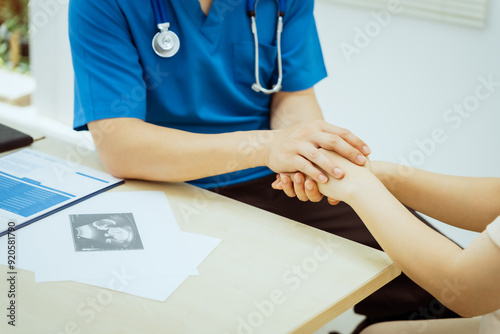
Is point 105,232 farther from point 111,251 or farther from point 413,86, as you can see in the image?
point 413,86

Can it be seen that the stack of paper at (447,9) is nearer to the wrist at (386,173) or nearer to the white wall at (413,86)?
the white wall at (413,86)

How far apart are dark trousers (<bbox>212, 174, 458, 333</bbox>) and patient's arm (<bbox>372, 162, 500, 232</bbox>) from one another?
160 mm

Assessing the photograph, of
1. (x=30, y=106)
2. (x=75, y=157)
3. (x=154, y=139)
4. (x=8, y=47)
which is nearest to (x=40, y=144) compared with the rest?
(x=75, y=157)

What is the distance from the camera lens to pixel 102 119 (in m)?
1.13

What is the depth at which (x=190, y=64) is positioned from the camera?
1.23m

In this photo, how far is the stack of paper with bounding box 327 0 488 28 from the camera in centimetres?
A: 179

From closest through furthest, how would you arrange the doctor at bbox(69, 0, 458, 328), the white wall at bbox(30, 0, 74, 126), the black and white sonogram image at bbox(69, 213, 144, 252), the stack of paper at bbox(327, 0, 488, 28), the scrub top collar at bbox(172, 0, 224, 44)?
the black and white sonogram image at bbox(69, 213, 144, 252) < the doctor at bbox(69, 0, 458, 328) < the scrub top collar at bbox(172, 0, 224, 44) < the stack of paper at bbox(327, 0, 488, 28) < the white wall at bbox(30, 0, 74, 126)

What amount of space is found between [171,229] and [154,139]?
251mm

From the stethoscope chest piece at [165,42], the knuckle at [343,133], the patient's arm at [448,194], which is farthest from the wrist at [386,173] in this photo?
the stethoscope chest piece at [165,42]

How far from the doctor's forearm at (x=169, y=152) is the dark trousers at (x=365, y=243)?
198 millimetres

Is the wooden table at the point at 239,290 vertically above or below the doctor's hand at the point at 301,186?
below

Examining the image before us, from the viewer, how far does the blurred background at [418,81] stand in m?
1.84

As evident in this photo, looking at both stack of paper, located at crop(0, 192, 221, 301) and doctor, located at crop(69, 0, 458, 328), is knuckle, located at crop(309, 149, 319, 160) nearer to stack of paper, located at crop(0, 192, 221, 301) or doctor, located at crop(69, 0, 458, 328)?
doctor, located at crop(69, 0, 458, 328)

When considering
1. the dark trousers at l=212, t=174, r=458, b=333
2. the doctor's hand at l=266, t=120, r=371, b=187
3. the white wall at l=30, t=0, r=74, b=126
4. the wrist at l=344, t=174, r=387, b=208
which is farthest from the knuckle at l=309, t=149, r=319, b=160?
the white wall at l=30, t=0, r=74, b=126
